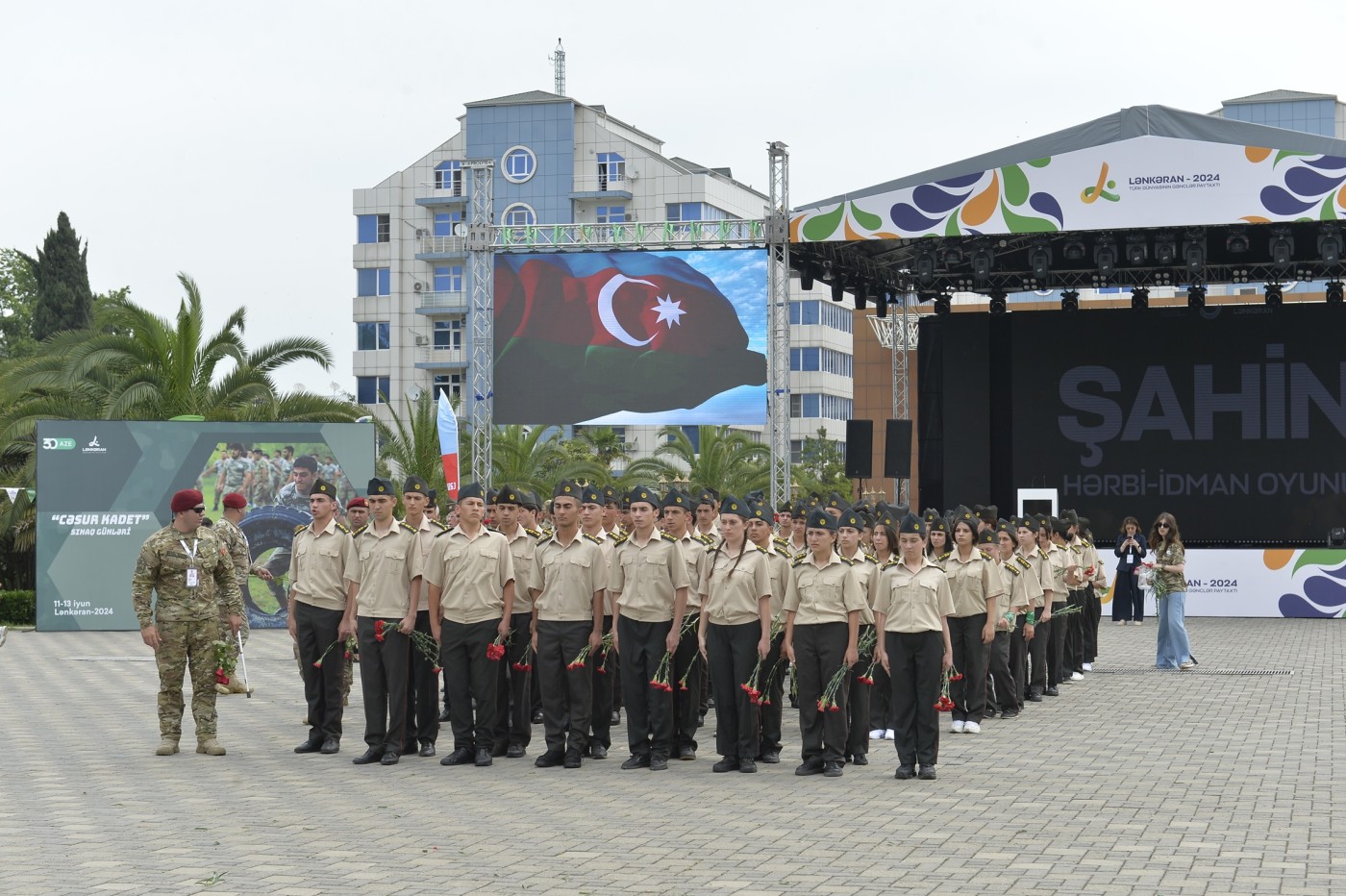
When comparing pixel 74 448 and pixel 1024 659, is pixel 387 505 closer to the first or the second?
pixel 1024 659

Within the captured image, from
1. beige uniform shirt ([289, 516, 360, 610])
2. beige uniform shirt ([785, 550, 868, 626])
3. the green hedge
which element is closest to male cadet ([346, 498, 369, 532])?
beige uniform shirt ([289, 516, 360, 610])

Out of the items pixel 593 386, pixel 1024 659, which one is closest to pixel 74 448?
pixel 593 386

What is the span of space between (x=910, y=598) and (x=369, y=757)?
376 centimetres

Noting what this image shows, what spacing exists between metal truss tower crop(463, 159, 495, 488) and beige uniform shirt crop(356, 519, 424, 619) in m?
13.3

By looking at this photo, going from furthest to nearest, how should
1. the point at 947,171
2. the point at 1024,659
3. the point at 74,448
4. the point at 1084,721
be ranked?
the point at 947,171
the point at 74,448
the point at 1024,659
the point at 1084,721

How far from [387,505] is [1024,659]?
613 cm

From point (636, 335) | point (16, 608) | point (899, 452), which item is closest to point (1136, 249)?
point (899, 452)

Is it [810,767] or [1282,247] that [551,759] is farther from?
[1282,247]

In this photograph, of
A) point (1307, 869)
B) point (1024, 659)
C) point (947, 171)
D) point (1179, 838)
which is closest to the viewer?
point (1307, 869)

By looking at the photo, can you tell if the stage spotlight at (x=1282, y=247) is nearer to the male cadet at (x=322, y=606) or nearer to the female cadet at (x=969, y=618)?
the female cadet at (x=969, y=618)

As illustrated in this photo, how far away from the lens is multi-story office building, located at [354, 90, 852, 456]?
6556 cm

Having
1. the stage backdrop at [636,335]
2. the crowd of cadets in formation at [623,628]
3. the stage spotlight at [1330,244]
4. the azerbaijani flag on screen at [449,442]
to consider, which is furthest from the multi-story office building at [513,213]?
the crowd of cadets in formation at [623,628]

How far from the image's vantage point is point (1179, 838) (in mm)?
8453

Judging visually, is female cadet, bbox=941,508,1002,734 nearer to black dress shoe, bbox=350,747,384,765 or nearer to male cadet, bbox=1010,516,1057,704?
male cadet, bbox=1010,516,1057,704
